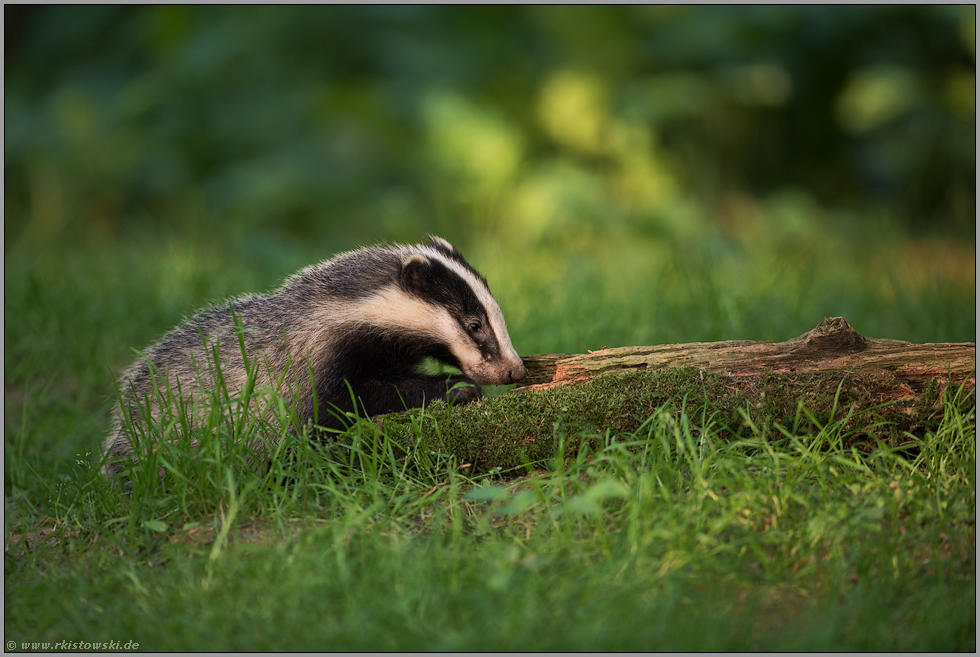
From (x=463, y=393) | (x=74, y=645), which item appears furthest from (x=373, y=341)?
(x=74, y=645)

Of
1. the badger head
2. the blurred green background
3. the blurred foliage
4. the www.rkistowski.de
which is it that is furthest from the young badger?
the blurred foliage

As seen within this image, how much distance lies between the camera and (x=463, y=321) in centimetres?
416

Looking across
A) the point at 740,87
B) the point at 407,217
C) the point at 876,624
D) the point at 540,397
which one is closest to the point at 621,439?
the point at 540,397

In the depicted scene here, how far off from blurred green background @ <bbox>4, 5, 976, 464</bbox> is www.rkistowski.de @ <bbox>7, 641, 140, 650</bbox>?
4963 millimetres

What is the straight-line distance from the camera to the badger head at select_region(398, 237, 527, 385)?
13.6ft

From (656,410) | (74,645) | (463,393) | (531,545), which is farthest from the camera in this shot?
(463,393)

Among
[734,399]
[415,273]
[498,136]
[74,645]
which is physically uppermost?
[498,136]

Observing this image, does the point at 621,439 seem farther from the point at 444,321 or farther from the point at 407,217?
the point at 407,217

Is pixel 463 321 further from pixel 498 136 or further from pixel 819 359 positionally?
pixel 498 136

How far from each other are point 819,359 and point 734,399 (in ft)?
1.53

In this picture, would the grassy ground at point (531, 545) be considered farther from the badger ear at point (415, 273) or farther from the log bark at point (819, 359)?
the badger ear at point (415, 273)

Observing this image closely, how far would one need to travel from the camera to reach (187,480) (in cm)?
349

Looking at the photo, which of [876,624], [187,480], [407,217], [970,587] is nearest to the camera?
[876,624]

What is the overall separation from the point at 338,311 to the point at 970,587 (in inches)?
114
